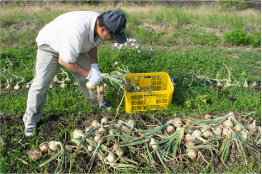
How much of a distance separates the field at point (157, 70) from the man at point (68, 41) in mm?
349

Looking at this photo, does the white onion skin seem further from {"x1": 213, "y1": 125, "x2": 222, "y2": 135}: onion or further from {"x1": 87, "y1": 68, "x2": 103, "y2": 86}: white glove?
{"x1": 213, "y1": 125, "x2": 222, "y2": 135}: onion

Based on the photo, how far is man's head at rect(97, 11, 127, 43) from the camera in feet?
7.02

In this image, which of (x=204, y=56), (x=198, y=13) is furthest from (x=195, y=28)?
(x=204, y=56)

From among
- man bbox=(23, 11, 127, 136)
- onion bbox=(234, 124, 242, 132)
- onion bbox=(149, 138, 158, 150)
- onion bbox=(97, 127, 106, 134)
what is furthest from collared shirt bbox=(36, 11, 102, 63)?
onion bbox=(234, 124, 242, 132)

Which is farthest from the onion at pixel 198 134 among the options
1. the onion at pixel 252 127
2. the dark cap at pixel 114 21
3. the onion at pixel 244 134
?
the dark cap at pixel 114 21

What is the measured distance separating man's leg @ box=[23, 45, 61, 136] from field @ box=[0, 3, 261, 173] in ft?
0.50

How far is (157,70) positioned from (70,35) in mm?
2118

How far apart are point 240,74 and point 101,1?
656cm

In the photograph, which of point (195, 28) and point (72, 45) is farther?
point (195, 28)

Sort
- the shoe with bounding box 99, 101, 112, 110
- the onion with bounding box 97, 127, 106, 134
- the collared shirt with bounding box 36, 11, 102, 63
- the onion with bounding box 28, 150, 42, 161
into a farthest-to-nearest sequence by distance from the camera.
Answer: the shoe with bounding box 99, 101, 112, 110 → the onion with bounding box 97, 127, 106, 134 → the onion with bounding box 28, 150, 42, 161 → the collared shirt with bounding box 36, 11, 102, 63

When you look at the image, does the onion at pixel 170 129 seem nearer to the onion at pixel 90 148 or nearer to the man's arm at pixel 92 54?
the onion at pixel 90 148

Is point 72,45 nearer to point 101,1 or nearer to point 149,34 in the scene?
point 149,34

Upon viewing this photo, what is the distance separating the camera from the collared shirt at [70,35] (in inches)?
82.8

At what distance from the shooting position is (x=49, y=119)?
283cm
